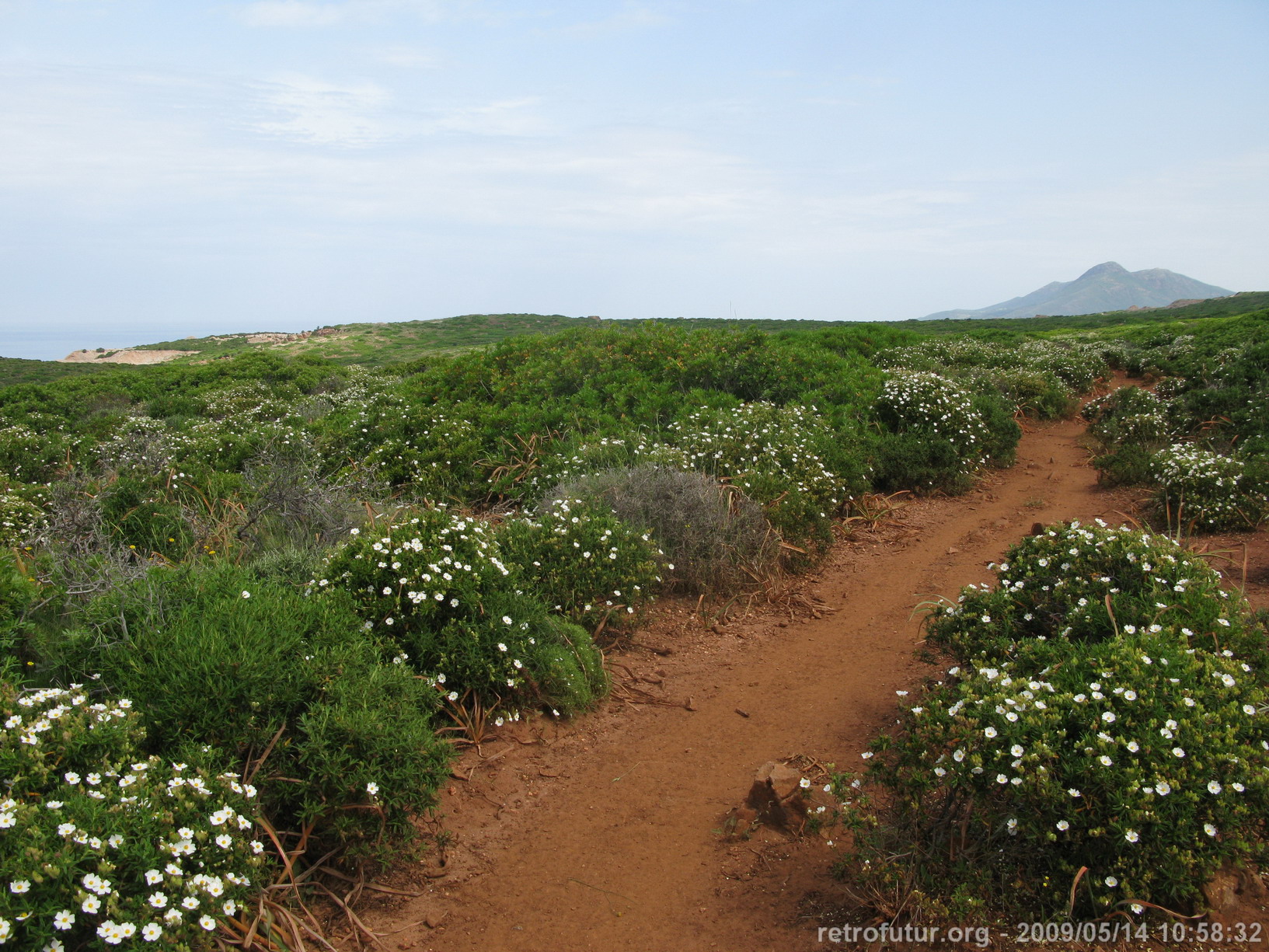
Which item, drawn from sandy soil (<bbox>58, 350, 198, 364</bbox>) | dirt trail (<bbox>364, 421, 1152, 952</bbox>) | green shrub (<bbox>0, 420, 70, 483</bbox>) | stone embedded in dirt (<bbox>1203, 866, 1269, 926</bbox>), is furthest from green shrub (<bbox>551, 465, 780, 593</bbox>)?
sandy soil (<bbox>58, 350, 198, 364</bbox>)

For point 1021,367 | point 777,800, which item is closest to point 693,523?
point 777,800

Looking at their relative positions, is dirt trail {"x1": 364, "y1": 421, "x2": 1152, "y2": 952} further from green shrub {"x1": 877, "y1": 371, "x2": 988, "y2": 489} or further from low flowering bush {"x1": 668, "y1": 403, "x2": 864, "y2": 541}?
green shrub {"x1": 877, "y1": 371, "x2": 988, "y2": 489}

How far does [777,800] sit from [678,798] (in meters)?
0.54

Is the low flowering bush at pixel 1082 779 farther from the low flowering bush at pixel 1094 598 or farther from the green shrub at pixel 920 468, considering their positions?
the green shrub at pixel 920 468

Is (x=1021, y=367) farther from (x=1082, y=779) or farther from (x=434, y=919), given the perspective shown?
(x=434, y=919)

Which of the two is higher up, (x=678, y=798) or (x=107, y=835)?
(x=107, y=835)

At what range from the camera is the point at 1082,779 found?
253 cm

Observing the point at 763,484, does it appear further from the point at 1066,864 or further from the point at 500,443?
the point at 1066,864

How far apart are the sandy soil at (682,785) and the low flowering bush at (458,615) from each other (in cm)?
27

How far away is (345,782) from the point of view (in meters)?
2.89

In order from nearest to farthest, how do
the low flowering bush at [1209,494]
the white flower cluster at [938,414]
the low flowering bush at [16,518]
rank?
the low flowering bush at [16,518], the low flowering bush at [1209,494], the white flower cluster at [938,414]

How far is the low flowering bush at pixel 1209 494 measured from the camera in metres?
6.71

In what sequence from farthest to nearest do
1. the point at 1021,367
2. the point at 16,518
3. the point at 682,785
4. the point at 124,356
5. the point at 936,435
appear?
1. the point at 124,356
2. the point at 1021,367
3. the point at 936,435
4. the point at 16,518
5. the point at 682,785

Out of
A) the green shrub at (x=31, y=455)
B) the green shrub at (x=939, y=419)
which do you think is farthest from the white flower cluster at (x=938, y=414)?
the green shrub at (x=31, y=455)
